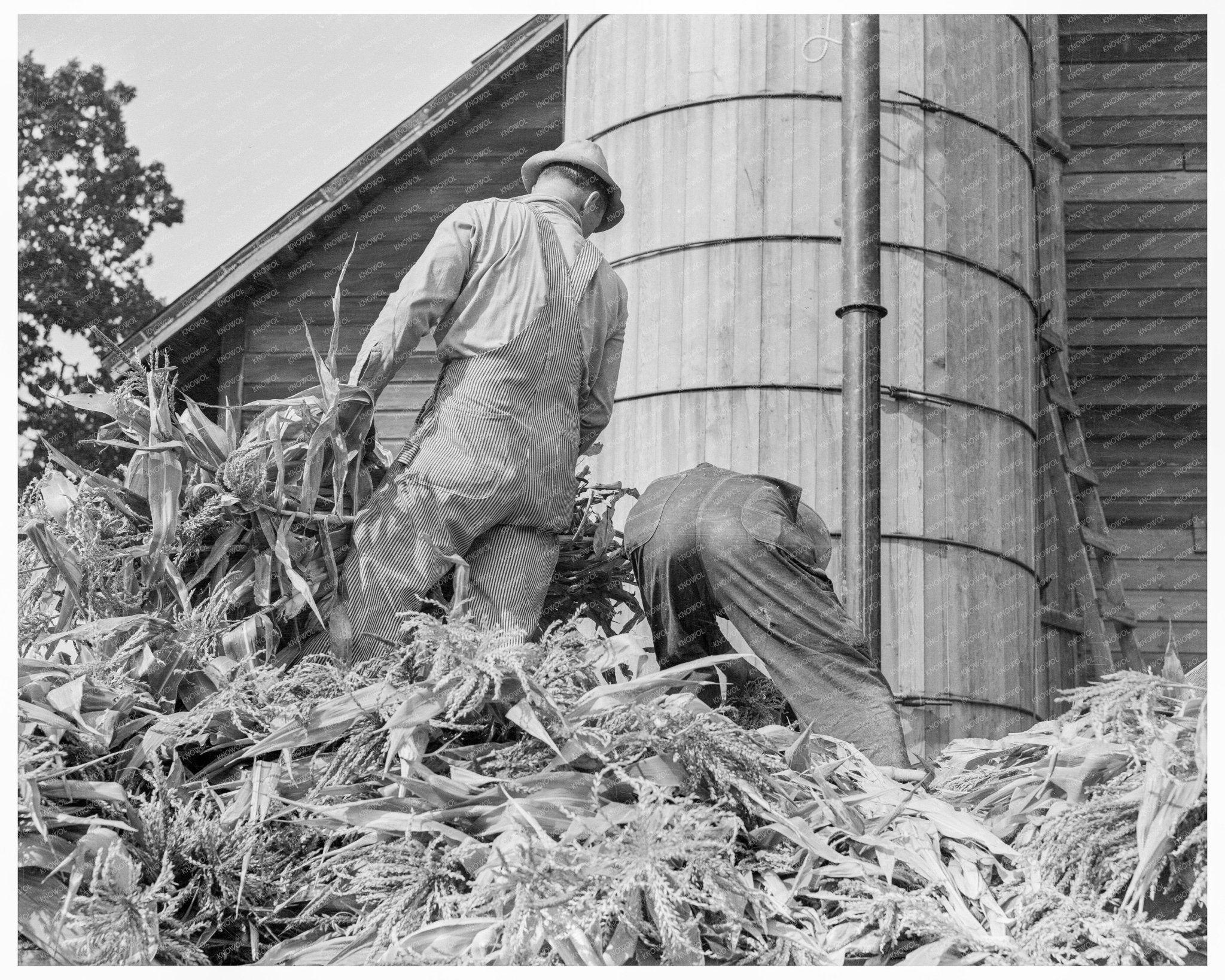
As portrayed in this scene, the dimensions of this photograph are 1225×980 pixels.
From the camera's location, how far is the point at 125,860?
1.89 metres

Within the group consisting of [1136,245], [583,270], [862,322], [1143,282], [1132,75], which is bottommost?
[583,270]

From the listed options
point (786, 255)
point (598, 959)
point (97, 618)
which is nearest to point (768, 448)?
point (786, 255)

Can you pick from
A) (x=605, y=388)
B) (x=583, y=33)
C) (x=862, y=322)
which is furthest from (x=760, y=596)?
(x=583, y=33)

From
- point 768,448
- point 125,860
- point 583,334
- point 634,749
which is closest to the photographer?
point 125,860

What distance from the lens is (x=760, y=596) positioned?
302 cm

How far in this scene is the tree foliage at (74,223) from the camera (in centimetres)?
1419

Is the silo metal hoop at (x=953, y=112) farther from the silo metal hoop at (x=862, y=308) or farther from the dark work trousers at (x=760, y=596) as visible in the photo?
the dark work trousers at (x=760, y=596)

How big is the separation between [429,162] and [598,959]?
7820 mm

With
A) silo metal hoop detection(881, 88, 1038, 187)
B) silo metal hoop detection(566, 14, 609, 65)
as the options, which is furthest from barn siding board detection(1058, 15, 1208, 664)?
silo metal hoop detection(566, 14, 609, 65)

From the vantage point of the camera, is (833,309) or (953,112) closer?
(833,309)

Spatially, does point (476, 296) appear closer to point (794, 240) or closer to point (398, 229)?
point (794, 240)

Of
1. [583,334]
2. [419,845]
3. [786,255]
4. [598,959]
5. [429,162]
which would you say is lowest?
[598,959]

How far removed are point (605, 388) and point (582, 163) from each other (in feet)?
1.92
